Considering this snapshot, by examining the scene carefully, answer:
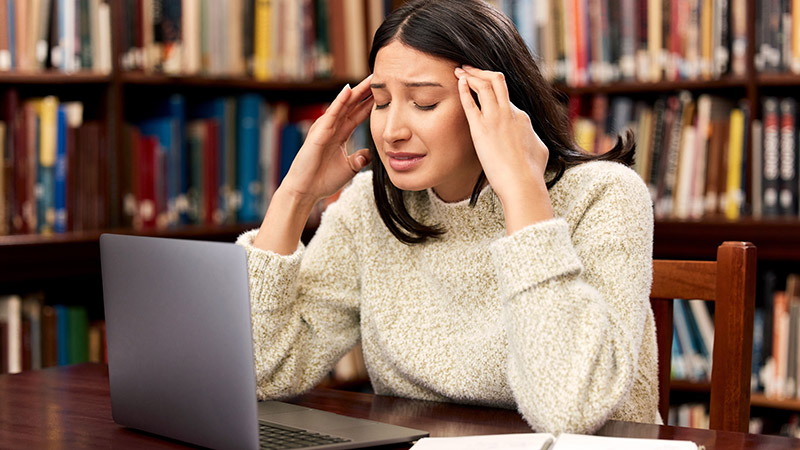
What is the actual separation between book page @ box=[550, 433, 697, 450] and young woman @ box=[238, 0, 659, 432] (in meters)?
0.08

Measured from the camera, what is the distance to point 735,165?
2535 mm

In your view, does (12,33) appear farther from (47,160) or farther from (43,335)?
(43,335)

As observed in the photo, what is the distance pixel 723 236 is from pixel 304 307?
1.42 m

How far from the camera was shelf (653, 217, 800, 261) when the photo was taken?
236cm

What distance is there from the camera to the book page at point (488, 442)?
921 millimetres

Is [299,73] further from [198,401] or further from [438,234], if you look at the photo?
[198,401]

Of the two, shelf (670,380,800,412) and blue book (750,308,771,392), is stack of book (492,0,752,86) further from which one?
shelf (670,380,800,412)

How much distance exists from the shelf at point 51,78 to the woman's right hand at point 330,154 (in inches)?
39.6

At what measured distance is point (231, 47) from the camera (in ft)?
8.62

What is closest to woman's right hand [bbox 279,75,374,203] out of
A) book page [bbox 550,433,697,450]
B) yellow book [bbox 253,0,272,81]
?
book page [bbox 550,433,697,450]

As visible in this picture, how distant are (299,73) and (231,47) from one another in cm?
24

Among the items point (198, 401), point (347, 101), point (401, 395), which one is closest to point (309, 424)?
point (198, 401)

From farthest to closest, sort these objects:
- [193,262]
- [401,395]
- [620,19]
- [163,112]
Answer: [620,19] < [163,112] < [401,395] < [193,262]

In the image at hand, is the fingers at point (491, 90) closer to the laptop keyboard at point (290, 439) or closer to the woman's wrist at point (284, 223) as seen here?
the woman's wrist at point (284, 223)
